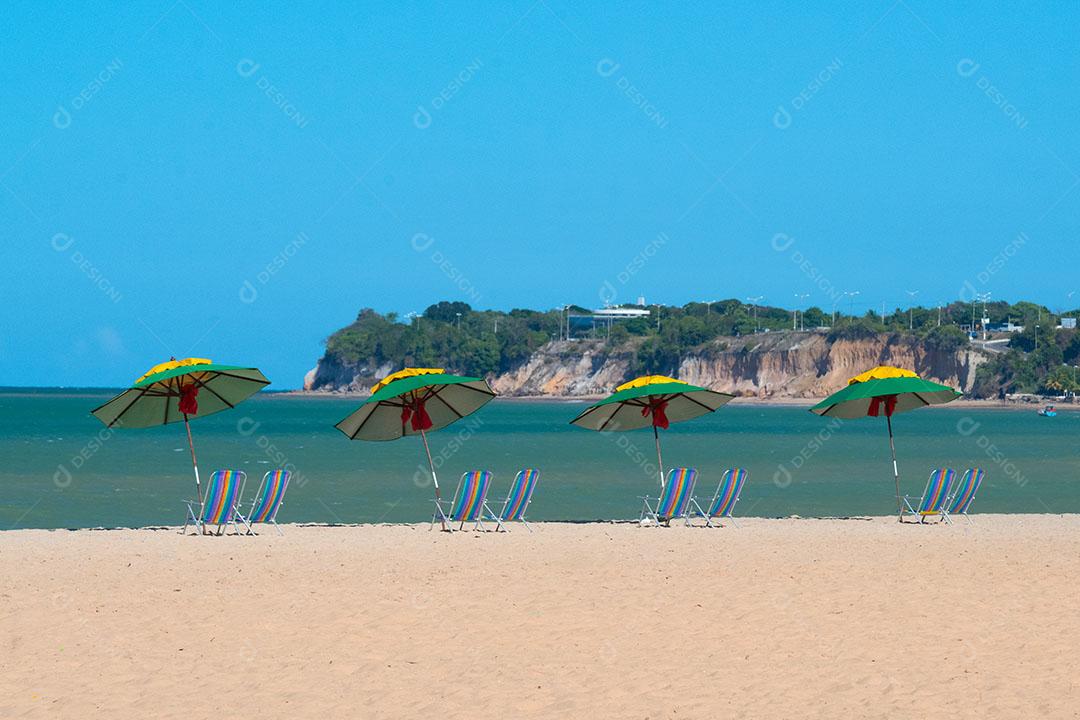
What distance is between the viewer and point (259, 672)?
7426 mm

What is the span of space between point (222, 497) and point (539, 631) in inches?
239

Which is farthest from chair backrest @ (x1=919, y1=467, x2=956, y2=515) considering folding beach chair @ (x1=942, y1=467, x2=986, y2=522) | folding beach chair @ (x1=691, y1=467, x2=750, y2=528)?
folding beach chair @ (x1=691, y1=467, x2=750, y2=528)

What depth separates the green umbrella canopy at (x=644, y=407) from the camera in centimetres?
1519

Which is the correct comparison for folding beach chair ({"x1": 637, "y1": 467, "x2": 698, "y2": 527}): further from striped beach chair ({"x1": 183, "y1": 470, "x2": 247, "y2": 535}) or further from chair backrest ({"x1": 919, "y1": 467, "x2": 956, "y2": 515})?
striped beach chair ({"x1": 183, "y1": 470, "x2": 247, "y2": 535})

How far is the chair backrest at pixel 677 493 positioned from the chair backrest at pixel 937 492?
9.13 ft

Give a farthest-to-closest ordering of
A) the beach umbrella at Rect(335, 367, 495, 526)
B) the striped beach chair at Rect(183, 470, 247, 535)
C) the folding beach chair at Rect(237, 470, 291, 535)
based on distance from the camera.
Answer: the beach umbrella at Rect(335, 367, 495, 526) → the folding beach chair at Rect(237, 470, 291, 535) → the striped beach chair at Rect(183, 470, 247, 535)

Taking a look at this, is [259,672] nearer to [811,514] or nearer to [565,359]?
[811,514]

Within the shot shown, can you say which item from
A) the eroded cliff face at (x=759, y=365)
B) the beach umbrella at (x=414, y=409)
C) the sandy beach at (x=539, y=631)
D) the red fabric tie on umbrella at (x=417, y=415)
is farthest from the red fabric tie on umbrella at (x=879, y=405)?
the eroded cliff face at (x=759, y=365)

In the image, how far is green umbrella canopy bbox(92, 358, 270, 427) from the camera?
47.2ft

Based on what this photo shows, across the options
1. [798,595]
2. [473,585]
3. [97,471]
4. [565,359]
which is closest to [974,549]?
[798,595]

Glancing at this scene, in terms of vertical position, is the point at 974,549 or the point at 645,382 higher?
the point at 645,382

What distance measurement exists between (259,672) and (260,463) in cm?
2632

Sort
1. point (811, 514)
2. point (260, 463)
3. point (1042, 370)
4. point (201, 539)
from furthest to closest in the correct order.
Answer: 1. point (1042, 370)
2. point (260, 463)
3. point (811, 514)
4. point (201, 539)

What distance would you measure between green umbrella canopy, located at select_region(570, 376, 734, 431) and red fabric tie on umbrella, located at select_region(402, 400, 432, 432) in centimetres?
174
